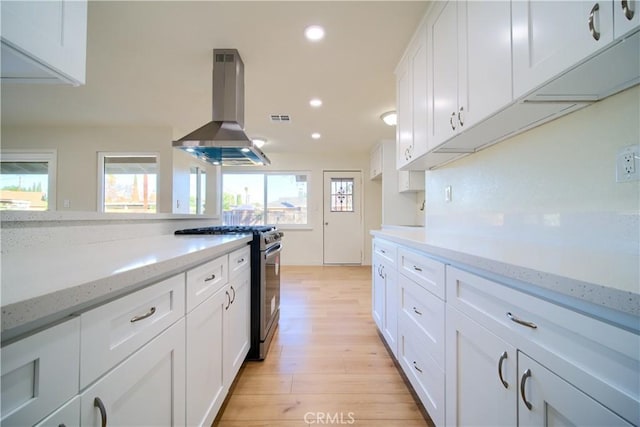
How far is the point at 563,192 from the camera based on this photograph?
3.58 ft

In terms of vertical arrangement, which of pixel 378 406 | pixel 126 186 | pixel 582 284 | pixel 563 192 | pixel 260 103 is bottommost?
pixel 378 406

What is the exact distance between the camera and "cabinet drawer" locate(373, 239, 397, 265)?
5.74 ft

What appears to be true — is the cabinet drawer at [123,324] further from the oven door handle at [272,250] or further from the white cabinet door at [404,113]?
the white cabinet door at [404,113]

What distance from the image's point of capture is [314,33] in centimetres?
192

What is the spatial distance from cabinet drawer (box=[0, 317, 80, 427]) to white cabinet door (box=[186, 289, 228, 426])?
47cm

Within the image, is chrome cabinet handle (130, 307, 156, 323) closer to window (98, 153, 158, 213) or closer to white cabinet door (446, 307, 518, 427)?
white cabinet door (446, 307, 518, 427)

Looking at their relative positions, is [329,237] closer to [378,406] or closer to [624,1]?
[378,406]

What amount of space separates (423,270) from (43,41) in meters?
1.80

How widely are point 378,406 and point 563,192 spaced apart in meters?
1.39

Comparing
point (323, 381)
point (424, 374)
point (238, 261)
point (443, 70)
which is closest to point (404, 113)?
point (443, 70)

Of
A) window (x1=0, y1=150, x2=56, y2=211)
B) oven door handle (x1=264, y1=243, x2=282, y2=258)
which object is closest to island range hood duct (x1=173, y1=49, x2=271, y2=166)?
oven door handle (x1=264, y1=243, x2=282, y2=258)

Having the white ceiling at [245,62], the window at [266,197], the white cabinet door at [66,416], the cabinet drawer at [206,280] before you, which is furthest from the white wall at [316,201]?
the white cabinet door at [66,416]

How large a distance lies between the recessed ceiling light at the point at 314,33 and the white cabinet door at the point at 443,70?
0.76 meters

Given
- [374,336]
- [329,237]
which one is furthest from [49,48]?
[329,237]
